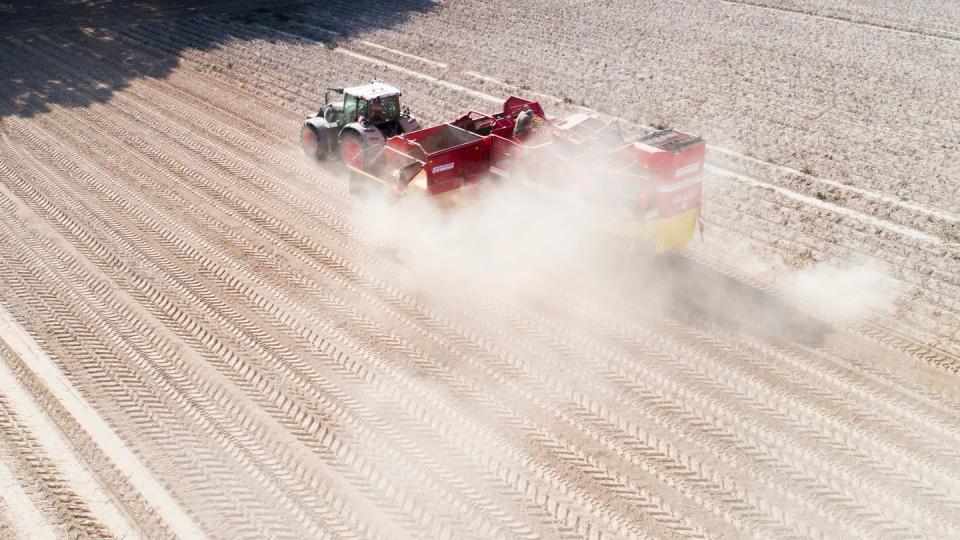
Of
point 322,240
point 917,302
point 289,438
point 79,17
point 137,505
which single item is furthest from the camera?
point 79,17

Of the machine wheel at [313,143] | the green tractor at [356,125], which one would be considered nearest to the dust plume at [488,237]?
the green tractor at [356,125]

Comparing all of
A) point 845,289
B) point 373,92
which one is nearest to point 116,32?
point 373,92

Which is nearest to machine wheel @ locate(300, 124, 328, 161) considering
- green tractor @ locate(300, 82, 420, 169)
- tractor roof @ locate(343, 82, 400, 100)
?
green tractor @ locate(300, 82, 420, 169)

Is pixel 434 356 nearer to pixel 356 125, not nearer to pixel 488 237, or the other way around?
pixel 488 237

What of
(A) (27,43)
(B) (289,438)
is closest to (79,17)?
(A) (27,43)

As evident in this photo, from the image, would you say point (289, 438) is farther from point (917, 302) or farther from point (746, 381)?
point (917, 302)

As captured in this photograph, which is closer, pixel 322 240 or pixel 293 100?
pixel 322 240

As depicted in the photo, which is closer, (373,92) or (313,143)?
(373,92)
